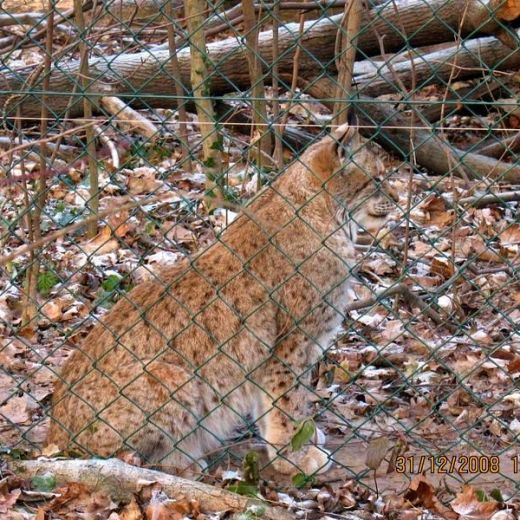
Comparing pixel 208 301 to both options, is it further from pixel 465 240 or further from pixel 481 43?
pixel 481 43

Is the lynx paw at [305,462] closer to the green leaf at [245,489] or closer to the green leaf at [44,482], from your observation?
the green leaf at [245,489]

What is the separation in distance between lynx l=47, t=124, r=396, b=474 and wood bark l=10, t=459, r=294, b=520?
0.29 m

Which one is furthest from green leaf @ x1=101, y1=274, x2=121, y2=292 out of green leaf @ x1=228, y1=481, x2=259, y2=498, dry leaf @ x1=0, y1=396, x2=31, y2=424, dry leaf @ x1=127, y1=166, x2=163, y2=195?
green leaf @ x1=228, y1=481, x2=259, y2=498

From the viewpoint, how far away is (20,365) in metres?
5.25

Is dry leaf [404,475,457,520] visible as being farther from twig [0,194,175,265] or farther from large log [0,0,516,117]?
large log [0,0,516,117]

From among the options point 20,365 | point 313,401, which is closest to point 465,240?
point 313,401

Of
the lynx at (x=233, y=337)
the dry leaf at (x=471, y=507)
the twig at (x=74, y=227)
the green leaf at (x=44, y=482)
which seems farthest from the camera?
the lynx at (x=233, y=337)

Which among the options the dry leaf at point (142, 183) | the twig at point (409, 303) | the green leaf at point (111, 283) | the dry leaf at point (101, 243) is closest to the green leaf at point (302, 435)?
the twig at point (409, 303)

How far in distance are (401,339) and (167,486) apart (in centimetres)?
209

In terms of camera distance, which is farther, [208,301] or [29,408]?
[29,408]

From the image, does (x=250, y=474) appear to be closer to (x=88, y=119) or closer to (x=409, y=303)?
(x=409, y=303)
